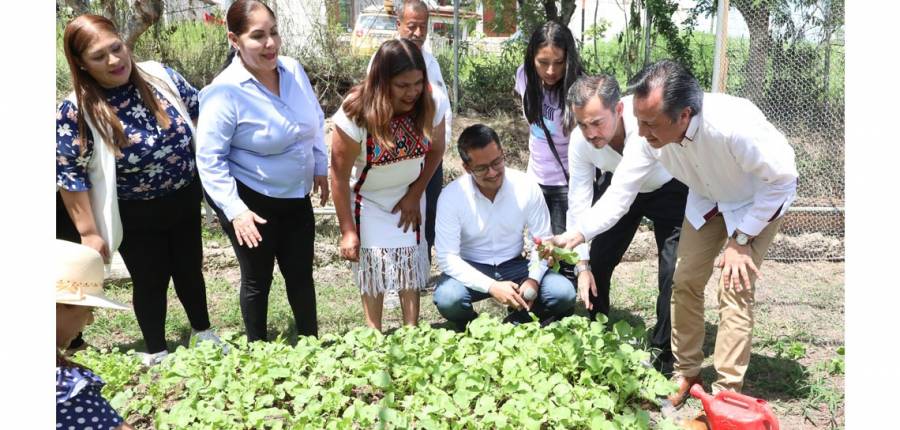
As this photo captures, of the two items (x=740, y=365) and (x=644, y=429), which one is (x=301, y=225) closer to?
(x=644, y=429)

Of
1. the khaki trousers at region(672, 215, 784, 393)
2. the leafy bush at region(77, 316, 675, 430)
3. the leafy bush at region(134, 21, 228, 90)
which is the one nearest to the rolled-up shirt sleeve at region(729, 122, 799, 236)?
the khaki trousers at region(672, 215, 784, 393)

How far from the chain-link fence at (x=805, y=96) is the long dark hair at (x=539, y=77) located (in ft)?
7.04

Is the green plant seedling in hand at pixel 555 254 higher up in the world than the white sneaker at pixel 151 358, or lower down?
higher up

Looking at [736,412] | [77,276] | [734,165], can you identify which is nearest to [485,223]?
[734,165]

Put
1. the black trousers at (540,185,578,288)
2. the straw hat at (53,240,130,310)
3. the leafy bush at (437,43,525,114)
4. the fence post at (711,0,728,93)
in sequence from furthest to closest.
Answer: the leafy bush at (437,43,525,114), the fence post at (711,0,728,93), the black trousers at (540,185,578,288), the straw hat at (53,240,130,310)

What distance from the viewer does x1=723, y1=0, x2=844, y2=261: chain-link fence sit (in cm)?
555

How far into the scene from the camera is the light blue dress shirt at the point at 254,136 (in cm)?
335

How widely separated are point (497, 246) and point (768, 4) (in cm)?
341

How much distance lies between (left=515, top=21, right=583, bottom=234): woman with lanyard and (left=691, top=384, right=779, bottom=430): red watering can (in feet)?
4.76

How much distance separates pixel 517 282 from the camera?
155 inches

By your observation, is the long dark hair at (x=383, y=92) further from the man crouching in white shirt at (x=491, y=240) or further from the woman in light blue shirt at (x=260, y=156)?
the man crouching in white shirt at (x=491, y=240)

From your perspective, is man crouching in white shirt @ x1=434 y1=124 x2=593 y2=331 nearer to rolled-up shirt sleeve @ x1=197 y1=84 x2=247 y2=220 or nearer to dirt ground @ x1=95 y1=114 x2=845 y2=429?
dirt ground @ x1=95 y1=114 x2=845 y2=429

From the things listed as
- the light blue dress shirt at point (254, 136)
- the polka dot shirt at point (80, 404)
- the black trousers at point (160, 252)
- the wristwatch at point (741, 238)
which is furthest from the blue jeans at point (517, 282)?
the polka dot shirt at point (80, 404)

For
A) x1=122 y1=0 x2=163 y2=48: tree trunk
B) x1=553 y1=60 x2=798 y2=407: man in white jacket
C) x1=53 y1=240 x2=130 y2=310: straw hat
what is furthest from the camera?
x1=122 y1=0 x2=163 y2=48: tree trunk
